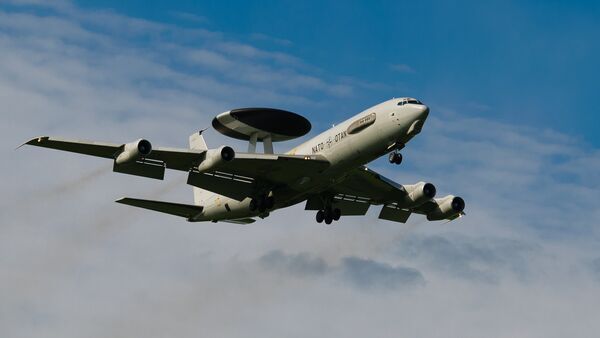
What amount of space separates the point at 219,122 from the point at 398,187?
48.3 ft

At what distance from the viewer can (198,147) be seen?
85.9m

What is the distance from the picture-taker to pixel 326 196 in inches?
3226

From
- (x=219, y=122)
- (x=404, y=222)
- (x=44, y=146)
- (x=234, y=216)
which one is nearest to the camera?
(x=44, y=146)

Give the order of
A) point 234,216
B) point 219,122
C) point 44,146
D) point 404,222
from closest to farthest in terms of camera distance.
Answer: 1. point 44,146
2. point 219,122
3. point 234,216
4. point 404,222

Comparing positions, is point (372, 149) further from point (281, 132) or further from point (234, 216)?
point (234, 216)

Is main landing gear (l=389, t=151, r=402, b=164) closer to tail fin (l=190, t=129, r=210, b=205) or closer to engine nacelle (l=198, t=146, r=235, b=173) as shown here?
engine nacelle (l=198, t=146, r=235, b=173)

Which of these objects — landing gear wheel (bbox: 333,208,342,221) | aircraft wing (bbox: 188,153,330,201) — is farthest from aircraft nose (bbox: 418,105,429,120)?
landing gear wheel (bbox: 333,208,342,221)

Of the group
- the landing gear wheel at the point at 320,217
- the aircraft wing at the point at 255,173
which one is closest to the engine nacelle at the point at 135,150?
the aircraft wing at the point at 255,173

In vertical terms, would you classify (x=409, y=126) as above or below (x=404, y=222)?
above

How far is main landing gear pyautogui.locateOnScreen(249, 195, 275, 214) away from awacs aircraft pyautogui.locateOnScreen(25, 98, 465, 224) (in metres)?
0.07

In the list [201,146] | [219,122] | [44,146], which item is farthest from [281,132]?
[44,146]

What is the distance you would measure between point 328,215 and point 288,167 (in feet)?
26.0

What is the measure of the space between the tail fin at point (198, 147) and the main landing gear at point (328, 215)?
27.5 feet

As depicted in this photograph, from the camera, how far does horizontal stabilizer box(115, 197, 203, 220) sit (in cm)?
7962
